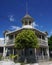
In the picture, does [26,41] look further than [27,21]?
No

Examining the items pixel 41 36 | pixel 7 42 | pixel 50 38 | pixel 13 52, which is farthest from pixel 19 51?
pixel 50 38

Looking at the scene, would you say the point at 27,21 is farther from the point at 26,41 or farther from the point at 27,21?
the point at 26,41

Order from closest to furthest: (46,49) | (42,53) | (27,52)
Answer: (27,52) < (42,53) < (46,49)

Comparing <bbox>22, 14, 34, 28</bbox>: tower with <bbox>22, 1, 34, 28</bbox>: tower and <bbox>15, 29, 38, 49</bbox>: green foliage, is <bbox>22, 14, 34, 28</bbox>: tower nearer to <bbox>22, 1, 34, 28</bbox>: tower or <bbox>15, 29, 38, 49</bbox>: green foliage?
<bbox>22, 1, 34, 28</bbox>: tower

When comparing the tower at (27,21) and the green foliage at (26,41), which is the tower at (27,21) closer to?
the tower at (27,21)

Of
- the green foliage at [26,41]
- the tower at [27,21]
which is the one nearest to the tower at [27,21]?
the tower at [27,21]

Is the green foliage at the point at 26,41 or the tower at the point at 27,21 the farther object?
the tower at the point at 27,21

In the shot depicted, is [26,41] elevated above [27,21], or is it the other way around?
[27,21]

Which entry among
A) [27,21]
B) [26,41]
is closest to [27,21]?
[27,21]

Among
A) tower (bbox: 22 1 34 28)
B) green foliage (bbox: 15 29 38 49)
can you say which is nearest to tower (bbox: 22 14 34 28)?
tower (bbox: 22 1 34 28)

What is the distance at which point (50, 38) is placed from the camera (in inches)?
1623

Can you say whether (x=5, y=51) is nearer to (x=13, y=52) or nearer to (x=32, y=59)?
(x=13, y=52)

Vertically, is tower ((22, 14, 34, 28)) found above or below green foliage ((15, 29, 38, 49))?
above

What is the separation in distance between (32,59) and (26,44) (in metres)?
4.05
